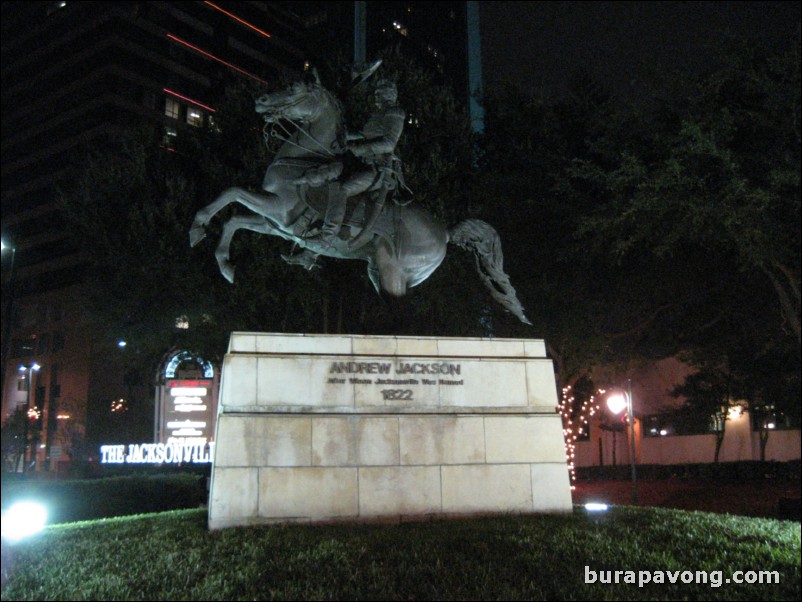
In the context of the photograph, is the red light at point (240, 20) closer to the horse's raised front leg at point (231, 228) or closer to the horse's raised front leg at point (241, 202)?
the horse's raised front leg at point (231, 228)

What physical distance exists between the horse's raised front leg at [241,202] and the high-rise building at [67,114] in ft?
196

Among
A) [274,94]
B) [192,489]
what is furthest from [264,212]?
[192,489]

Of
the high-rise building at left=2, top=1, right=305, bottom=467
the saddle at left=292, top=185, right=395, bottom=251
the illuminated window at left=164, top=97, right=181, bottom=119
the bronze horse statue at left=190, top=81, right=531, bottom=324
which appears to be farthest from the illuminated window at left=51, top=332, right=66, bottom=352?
the saddle at left=292, top=185, right=395, bottom=251

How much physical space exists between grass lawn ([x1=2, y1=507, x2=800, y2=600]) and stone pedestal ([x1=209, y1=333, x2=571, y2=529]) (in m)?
0.55

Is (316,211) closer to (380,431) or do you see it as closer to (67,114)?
(380,431)

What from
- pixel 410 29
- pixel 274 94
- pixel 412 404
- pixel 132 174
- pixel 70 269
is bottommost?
pixel 412 404

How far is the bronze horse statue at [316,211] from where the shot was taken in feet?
41.8

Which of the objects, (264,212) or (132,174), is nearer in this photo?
(264,212)

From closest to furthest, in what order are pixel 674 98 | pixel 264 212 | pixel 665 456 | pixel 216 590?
pixel 216 590
pixel 264 212
pixel 674 98
pixel 665 456

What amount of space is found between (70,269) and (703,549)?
243 ft

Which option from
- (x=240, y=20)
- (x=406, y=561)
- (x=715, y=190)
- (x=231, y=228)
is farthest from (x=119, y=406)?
(x=406, y=561)

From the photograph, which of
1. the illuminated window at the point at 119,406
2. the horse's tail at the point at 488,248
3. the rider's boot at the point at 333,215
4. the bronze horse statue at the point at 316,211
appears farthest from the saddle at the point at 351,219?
the illuminated window at the point at 119,406

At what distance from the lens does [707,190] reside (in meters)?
19.2

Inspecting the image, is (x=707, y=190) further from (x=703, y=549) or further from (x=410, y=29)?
(x=410, y=29)
